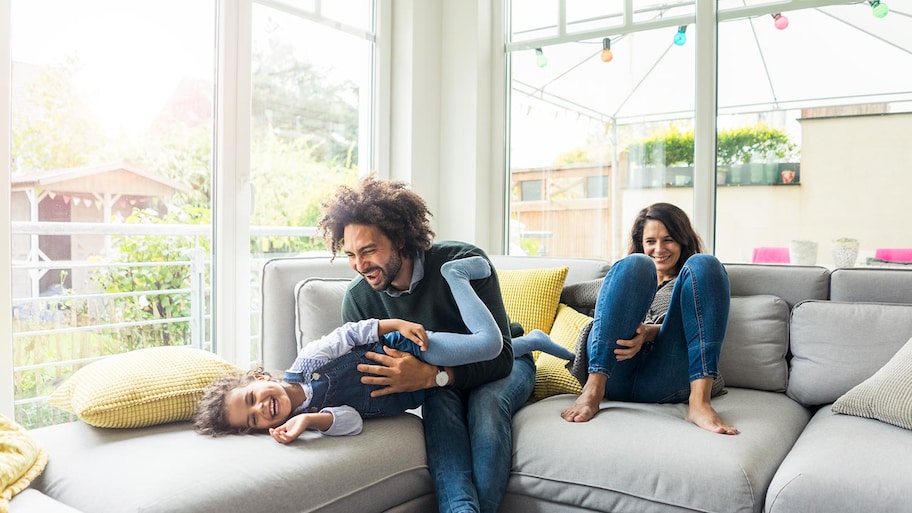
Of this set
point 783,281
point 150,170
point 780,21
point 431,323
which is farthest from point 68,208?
point 780,21

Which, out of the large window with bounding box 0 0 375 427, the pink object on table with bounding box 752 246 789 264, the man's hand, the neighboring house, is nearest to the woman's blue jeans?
the man's hand

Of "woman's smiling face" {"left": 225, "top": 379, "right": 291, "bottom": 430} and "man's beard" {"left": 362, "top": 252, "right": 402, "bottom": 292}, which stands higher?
"man's beard" {"left": 362, "top": 252, "right": 402, "bottom": 292}

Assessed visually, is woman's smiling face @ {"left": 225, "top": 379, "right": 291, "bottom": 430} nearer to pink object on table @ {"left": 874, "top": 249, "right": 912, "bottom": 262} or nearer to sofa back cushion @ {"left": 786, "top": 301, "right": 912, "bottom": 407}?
sofa back cushion @ {"left": 786, "top": 301, "right": 912, "bottom": 407}

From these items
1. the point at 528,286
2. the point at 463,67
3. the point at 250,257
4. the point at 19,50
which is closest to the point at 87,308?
the point at 250,257

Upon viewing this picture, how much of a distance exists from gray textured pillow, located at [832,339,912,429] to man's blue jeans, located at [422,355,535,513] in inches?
35.4

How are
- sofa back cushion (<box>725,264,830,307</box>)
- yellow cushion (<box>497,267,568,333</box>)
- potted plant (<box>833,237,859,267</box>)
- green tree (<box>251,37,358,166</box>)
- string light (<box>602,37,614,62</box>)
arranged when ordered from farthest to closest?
string light (<box>602,37,614,62</box>), green tree (<box>251,37,358,166</box>), potted plant (<box>833,237,859,267</box>), yellow cushion (<box>497,267,568,333</box>), sofa back cushion (<box>725,264,830,307</box>)

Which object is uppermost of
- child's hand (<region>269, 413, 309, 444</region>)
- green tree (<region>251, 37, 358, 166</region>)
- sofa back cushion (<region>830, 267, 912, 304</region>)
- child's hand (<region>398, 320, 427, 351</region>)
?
green tree (<region>251, 37, 358, 166</region>)

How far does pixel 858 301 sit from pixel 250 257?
7.38 feet

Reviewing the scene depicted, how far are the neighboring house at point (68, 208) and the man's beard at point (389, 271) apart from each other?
43.9 inches

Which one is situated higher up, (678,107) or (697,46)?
(697,46)

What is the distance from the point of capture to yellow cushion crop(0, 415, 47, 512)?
1439 millimetres

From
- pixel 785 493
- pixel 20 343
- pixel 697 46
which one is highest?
pixel 697 46

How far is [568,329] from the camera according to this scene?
2457 millimetres

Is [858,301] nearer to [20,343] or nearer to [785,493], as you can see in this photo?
[785,493]
